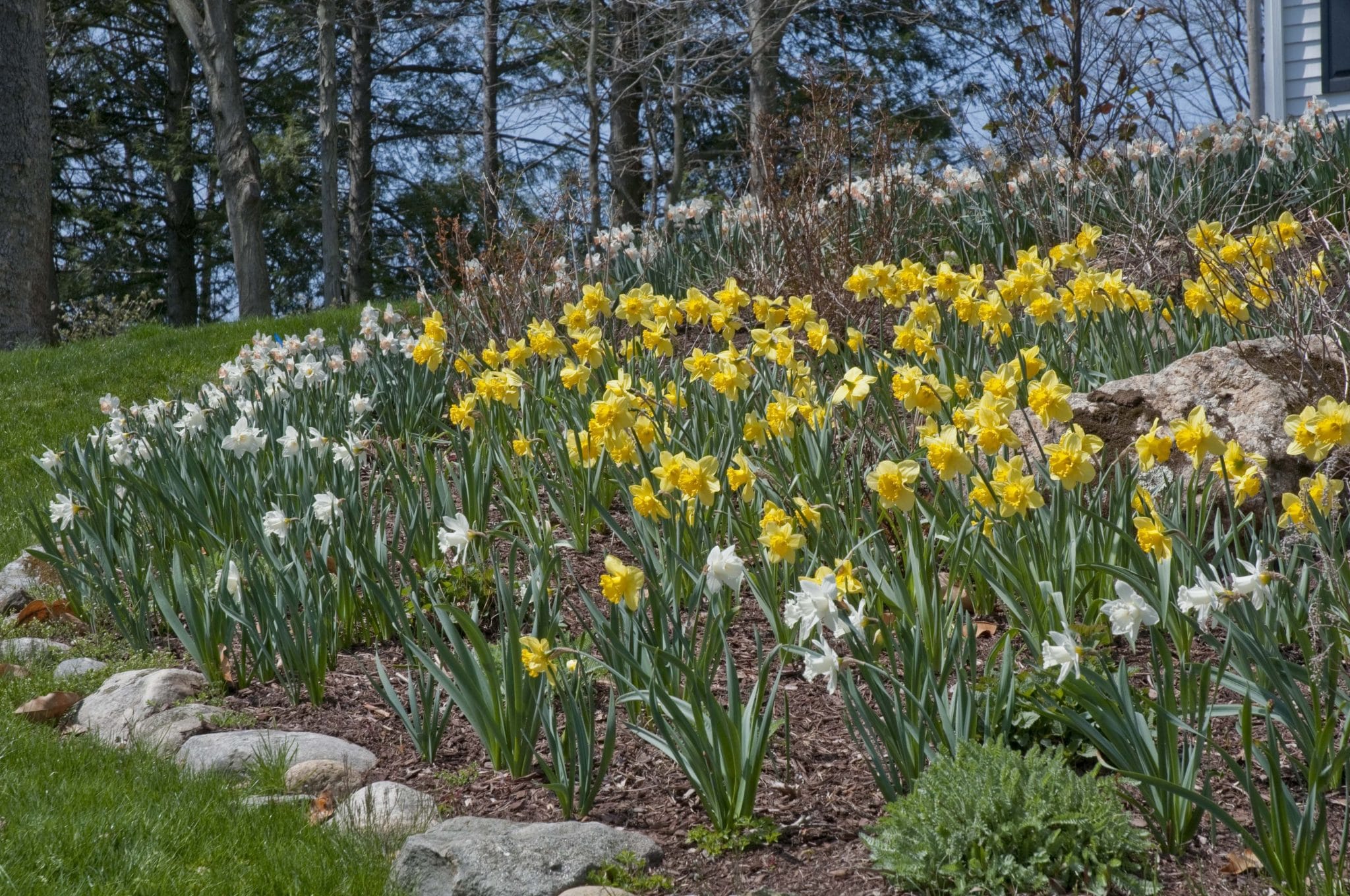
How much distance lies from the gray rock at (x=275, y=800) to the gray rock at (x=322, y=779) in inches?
1.1

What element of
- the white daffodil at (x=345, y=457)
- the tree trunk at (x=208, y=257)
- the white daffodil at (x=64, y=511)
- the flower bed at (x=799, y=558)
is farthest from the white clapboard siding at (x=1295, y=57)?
the tree trunk at (x=208, y=257)

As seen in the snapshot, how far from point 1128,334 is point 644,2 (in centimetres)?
676

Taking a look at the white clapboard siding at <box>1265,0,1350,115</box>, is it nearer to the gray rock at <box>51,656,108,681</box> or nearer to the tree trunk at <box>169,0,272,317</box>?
the tree trunk at <box>169,0,272,317</box>

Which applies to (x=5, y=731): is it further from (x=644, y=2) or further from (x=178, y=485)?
(x=644, y=2)

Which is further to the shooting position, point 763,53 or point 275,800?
point 763,53

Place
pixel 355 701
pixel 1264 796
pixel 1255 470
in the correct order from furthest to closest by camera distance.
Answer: pixel 355 701, pixel 1255 470, pixel 1264 796

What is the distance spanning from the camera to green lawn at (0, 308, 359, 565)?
19.6 ft

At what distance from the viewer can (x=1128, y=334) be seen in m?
4.38

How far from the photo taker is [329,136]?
1435 centimetres

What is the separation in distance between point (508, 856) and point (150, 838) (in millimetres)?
780

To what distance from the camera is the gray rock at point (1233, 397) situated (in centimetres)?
337

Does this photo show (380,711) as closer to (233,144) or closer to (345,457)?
(345,457)

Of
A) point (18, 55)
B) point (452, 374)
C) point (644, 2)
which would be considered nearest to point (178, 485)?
point (452, 374)

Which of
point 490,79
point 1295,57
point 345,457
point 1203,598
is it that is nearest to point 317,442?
point 345,457
